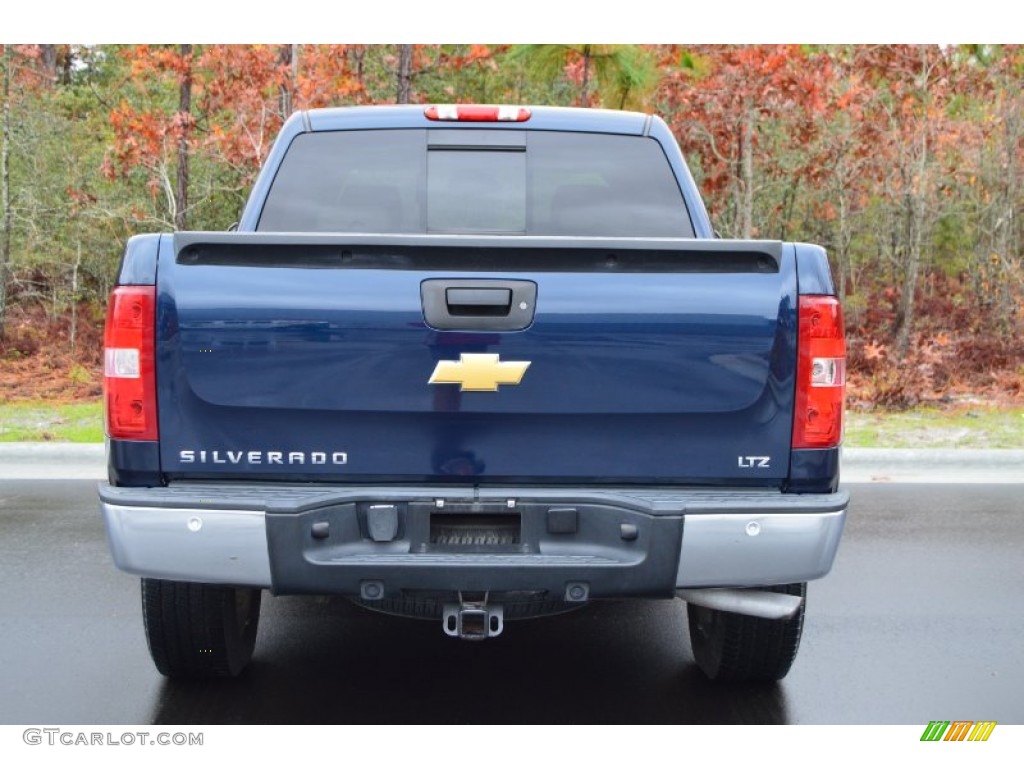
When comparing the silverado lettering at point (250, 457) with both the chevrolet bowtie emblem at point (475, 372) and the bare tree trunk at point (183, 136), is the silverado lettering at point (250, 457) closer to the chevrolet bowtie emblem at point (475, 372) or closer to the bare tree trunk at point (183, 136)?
the chevrolet bowtie emblem at point (475, 372)

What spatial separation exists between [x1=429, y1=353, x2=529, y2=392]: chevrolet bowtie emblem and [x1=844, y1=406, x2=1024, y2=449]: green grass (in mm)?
6917

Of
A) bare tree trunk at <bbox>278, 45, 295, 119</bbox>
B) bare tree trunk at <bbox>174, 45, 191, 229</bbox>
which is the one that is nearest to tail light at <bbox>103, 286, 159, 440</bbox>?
bare tree trunk at <bbox>278, 45, 295, 119</bbox>

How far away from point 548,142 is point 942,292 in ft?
50.9

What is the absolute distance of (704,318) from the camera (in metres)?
Result: 3.47

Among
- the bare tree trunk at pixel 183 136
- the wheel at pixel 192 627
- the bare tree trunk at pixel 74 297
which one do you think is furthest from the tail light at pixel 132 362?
the bare tree trunk at pixel 74 297

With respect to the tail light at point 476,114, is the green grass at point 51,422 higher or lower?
lower

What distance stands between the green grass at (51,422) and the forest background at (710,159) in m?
1.15

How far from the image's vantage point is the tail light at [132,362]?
11.3 feet

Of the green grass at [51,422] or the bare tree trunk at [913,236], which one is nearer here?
the green grass at [51,422]

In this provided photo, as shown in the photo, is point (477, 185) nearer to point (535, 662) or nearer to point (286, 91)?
point (535, 662)

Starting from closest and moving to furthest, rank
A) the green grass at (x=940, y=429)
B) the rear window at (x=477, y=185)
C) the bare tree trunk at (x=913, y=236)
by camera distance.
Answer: the rear window at (x=477, y=185) < the green grass at (x=940, y=429) < the bare tree trunk at (x=913, y=236)

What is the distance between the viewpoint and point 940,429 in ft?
34.9

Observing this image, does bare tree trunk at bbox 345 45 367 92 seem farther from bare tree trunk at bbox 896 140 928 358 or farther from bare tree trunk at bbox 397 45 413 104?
bare tree trunk at bbox 896 140 928 358

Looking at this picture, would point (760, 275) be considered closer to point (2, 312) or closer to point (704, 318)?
point (704, 318)
